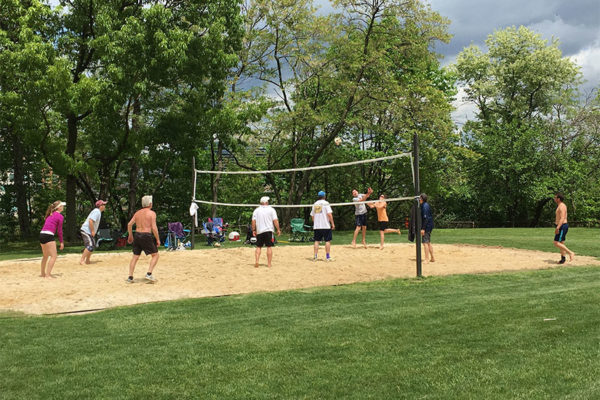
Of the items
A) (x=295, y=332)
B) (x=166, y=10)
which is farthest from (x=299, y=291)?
(x=166, y=10)

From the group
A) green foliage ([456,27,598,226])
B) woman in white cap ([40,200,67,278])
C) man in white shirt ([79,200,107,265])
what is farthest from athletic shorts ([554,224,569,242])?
green foliage ([456,27,598,226])

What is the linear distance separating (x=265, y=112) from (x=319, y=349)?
64.0ft

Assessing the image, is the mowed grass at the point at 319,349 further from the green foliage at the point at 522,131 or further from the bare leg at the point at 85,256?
the green foliage at the point at 522,131

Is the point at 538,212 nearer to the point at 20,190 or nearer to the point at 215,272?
the point at 215,272

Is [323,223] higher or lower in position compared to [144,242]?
higher

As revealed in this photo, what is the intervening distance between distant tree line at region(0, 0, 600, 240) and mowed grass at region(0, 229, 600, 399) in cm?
1216

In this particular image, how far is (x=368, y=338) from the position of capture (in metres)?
5.11

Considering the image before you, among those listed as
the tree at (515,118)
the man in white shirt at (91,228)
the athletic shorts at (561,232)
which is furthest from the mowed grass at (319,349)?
the tree at (515,118)

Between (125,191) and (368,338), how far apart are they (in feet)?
89.2

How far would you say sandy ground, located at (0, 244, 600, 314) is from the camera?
8.34 m

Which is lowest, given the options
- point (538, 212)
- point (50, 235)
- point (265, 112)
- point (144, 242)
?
point (144, 242)

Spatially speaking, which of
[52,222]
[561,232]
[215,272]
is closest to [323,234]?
[215,272]

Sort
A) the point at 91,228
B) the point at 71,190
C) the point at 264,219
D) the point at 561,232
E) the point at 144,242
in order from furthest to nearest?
the point at 71,190 < the point at 91,228 < the point at 561,232 < the point at 264,219 < the point at 144,242

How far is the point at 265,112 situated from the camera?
76.7 feet
